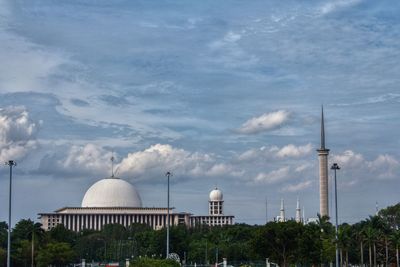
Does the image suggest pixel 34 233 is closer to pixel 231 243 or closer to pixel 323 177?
pixel 231 243

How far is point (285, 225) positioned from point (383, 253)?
33353 mm

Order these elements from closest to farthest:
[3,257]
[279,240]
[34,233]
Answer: [279,240]
[3,257]
[34,233]

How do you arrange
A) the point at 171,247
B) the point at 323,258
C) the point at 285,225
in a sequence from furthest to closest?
the point at 171,247, the point at 323,258, the point at 285,225

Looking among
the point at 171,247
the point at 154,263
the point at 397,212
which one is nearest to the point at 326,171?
the point at 397,212

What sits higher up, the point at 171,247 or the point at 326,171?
the point at 326,171

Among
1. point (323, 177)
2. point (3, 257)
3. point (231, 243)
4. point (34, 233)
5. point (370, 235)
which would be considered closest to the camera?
point (370, 235)

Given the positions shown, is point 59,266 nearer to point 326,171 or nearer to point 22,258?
point 22,258

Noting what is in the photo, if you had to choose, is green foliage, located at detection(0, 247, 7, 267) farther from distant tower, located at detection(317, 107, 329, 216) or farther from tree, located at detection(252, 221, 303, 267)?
distant tower, located at detection(317, 107, 329, 216)

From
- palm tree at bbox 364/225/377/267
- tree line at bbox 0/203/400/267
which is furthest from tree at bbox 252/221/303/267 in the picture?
palm tree at bbox 364/225/377/267

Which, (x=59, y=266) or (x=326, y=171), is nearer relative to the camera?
(x=59, y=266)

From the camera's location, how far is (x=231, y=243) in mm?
134625

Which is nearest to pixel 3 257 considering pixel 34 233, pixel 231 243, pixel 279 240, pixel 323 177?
pixel 34 233

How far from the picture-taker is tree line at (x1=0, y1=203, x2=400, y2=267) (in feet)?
282

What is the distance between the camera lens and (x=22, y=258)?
11138 centimetres
